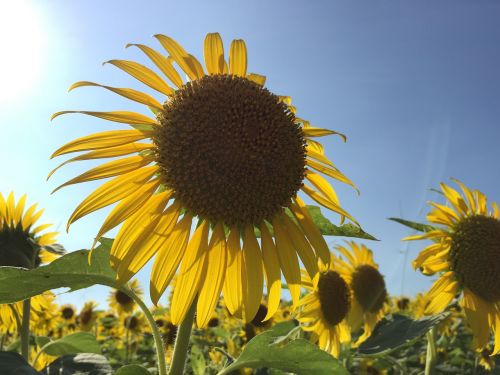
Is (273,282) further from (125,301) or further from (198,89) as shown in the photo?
(125,301)

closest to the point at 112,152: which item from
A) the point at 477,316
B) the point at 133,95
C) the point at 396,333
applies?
the point at 133,95

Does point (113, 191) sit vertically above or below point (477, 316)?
above

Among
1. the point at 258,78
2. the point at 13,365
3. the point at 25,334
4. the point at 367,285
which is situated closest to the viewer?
the point at 13,365

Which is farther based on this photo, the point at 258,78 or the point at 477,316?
the point at 477,316

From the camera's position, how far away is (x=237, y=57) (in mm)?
2434

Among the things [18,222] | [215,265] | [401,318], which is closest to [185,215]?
[215,265]

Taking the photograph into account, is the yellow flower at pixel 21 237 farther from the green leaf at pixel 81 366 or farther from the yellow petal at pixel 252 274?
the yellow petal at pixel 252 274

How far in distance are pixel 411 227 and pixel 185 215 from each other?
2.10m

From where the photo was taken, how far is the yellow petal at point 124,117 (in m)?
2.05

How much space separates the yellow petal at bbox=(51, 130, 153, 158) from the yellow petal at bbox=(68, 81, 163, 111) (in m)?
0.14

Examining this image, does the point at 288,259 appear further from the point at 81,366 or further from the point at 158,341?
the point at 81,366

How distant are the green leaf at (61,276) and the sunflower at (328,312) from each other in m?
2.60

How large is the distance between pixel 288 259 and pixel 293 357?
1.55 feet

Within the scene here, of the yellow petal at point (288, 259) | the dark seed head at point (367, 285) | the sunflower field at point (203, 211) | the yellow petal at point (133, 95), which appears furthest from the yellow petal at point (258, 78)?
the dark seed head at point (367, 285)
